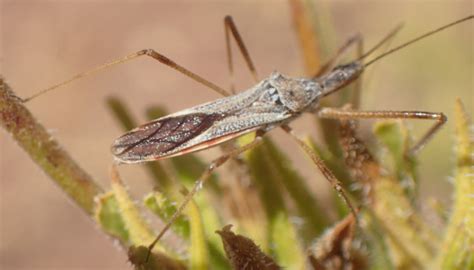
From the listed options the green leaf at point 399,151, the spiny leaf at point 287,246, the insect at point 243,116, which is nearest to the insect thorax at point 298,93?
the insect at point 243,116

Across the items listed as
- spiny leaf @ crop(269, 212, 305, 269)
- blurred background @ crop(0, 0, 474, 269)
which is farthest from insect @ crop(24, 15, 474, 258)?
blurred background @ crop(0, 0, 474, 269)

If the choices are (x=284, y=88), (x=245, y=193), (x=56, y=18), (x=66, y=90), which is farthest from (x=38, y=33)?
(x=245, y=193)

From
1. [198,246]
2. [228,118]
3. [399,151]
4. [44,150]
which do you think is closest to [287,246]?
[198,246]

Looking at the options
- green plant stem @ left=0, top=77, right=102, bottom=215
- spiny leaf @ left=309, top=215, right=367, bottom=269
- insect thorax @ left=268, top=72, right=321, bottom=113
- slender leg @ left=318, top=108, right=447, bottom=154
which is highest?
green plant stem @ left=0, top=77, right=102, bottom=215

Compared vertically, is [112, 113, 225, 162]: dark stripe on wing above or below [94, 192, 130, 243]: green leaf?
above

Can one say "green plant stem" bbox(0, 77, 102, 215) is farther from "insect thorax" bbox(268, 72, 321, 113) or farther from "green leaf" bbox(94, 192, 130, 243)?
"insect thorax" bbox(268, 72, 321, 113)

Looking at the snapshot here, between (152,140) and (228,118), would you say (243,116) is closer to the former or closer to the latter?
(228,118)

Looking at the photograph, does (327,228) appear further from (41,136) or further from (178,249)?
(41,136)
